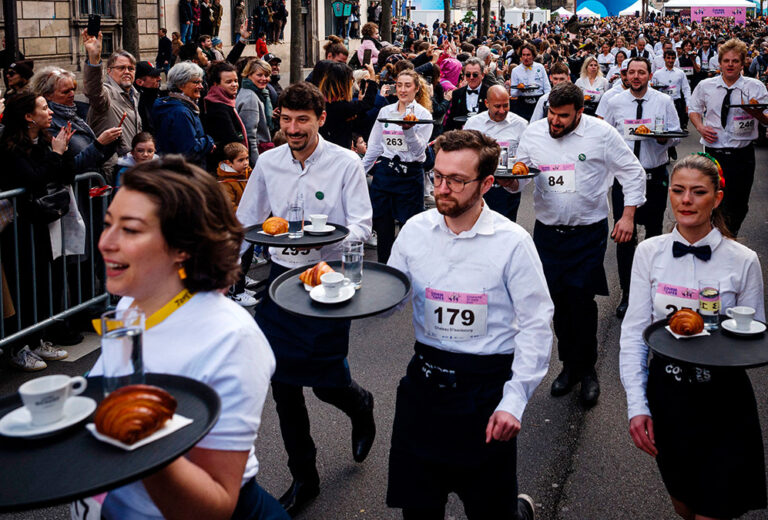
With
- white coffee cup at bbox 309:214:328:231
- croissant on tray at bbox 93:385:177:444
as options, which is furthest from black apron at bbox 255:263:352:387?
croissant on tray at bbox 93:385:177:444

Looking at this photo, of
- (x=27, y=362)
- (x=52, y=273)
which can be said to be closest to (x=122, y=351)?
(x=27, y=362)

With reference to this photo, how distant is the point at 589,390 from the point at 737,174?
4.04m

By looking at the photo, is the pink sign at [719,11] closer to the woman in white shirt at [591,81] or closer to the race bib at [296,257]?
the woman in white shirt at [591,81]

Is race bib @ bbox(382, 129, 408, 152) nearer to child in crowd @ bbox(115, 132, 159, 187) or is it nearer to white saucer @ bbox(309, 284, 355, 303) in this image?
child in crowd @ bbox(115, 132, 159, 187)

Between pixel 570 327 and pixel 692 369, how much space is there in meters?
2.49

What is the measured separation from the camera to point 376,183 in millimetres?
7699

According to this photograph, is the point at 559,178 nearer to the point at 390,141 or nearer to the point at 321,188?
the point at 321,188

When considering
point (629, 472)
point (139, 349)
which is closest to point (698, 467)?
point (629, 472)

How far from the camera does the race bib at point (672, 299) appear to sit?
3141mm

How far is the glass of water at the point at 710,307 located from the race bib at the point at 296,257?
1.92m

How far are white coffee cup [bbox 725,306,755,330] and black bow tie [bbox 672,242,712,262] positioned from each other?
0.31 metres

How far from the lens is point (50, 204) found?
5664mm

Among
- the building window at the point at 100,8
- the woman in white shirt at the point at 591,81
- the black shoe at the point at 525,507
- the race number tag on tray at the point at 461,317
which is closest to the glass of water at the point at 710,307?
the race number tag on tray at the point at 461,317

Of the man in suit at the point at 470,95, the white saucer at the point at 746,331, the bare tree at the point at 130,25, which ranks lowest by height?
the white saucer at the point at 746,331
